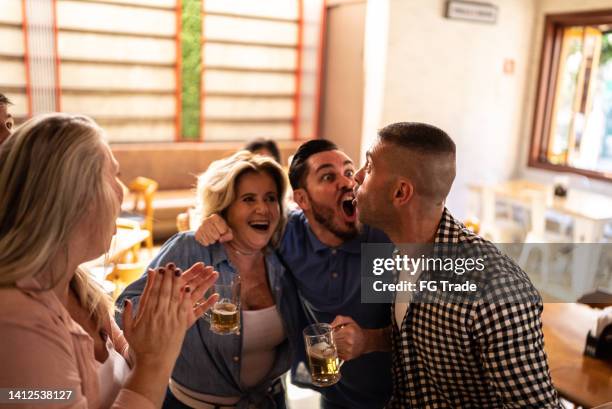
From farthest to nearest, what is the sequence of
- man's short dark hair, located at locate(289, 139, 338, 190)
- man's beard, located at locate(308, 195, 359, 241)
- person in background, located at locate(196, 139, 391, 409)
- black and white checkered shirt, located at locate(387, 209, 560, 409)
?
man's short dark hair, located at locate(289, 139, 338, 190) → man's beard, located at locate(308, 195, 359, 241) → person in background, located at locate(196, 139, 391, 409) → black and white checkered shirt, located at locate(387, 209, 560, 409)

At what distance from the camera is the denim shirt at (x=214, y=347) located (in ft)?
6.04

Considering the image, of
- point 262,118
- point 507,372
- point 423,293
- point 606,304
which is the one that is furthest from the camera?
point 262,118

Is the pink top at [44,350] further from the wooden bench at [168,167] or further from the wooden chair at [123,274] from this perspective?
the wooden bench at [168,167]

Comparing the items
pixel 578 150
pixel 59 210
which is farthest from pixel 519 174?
pixel 59 210

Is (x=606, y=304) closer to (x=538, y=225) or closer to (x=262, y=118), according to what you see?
(x=538, y=225)

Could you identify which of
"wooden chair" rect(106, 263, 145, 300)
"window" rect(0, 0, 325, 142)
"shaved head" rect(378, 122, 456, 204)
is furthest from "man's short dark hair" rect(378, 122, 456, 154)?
"window" rect(0, 0, 325, 142)

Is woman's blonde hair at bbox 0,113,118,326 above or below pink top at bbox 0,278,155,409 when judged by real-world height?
above

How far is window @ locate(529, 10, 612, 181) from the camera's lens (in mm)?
6387

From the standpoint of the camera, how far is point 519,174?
7.18 meters

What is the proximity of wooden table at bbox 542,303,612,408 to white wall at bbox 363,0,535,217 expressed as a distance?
402 cm

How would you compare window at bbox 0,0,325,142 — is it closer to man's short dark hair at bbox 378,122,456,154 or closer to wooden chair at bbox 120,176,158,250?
wooden chair at bbox 120,176,158,250

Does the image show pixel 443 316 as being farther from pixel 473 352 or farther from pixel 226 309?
pixel 226 309

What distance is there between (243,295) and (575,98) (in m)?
6.09

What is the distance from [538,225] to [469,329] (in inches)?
160
